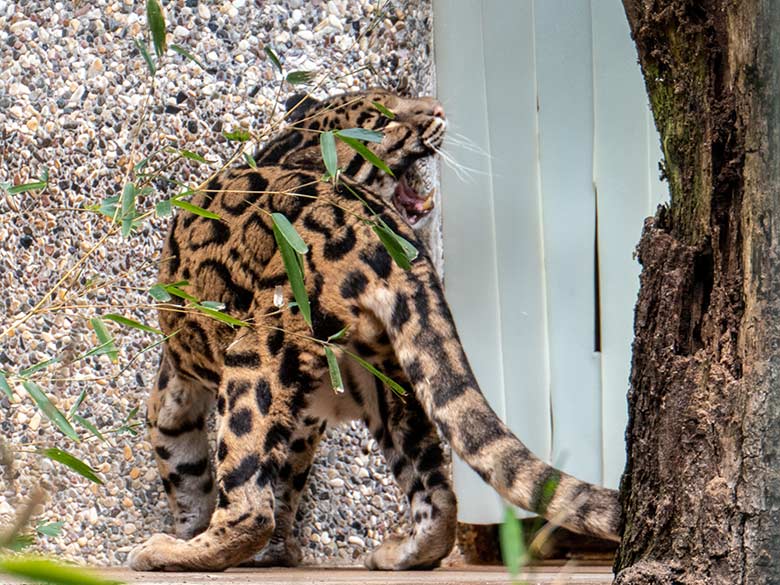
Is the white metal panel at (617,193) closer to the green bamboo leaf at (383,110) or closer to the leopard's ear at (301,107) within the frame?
the leopard's ear at (301,107)

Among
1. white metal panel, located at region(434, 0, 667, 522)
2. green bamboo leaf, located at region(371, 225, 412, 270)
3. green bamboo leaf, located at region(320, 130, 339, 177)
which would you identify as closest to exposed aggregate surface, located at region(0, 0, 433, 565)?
white metal panel, located at region(434, 0, 667, 522)

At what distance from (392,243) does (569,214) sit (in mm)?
1876

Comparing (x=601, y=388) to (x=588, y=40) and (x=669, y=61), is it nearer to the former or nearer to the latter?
(x=588, y=40)

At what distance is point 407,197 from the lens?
5.13 m

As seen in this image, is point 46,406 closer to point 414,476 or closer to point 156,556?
point 156,556

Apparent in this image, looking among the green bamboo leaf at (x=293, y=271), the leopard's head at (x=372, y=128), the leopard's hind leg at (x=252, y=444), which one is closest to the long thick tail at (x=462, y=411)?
the leopard's hind leg at (x=252, y=444)

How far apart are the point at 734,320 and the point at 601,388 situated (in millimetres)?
2370

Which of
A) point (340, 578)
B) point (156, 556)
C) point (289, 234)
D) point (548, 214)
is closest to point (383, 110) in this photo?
point (289, 234)

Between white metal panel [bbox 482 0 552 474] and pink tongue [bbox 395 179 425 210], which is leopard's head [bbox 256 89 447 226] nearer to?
pink tongue [bbox 395 179 425 210]

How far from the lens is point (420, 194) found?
17.0ft

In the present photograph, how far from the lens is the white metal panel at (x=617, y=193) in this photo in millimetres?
4836

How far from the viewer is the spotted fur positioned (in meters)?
3.66

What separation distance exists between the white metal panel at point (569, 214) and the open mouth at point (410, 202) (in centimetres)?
48

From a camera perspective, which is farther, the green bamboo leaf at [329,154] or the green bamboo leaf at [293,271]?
the green bamboo leaf at [329,154]
